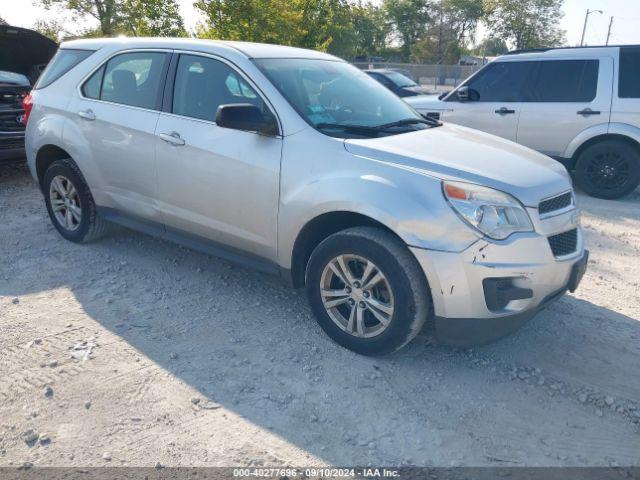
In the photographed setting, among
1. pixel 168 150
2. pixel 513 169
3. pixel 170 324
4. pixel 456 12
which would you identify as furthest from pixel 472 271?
pixel 456 12

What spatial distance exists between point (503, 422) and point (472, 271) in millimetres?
Answer: 797

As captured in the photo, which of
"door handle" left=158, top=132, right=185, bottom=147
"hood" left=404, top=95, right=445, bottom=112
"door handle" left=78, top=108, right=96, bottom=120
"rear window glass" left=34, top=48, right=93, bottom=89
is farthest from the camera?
"hood" left=404, top=95, right=445, bottom=112

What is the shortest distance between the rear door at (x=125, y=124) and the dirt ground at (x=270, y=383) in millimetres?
695

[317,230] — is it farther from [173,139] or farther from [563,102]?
[563,102]

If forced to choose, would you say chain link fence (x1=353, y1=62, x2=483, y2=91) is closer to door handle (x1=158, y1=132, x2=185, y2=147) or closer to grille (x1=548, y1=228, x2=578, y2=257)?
door handle (x1=158, y1=132, x2=185, y2=147)

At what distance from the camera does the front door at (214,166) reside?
349cm

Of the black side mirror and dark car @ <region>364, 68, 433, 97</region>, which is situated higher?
dark car @ <region>364, 68, 433, 97</region>

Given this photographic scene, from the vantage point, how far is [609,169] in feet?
23.1

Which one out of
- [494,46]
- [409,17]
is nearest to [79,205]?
[494,46]

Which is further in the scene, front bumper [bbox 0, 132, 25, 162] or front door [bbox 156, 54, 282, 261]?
front bumper [bbox 0, 132, 25, 162]

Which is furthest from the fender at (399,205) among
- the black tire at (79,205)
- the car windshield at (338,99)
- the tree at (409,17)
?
the tree at (409,17)

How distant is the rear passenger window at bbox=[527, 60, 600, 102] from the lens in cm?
706

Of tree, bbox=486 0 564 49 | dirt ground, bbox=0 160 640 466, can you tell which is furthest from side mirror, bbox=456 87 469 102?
tree, bbox=486 0 564 49

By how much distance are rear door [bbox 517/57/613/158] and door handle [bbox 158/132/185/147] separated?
539 centimetres
